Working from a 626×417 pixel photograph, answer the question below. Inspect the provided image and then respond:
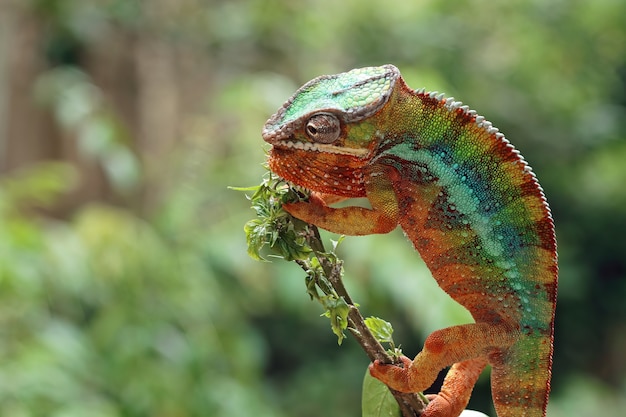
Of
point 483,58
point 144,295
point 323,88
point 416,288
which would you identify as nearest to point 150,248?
point 144,295

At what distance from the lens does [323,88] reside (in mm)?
791

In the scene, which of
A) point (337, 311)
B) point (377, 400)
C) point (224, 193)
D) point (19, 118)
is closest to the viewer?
point (337, 311)

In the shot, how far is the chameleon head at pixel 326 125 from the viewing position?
2.55ft

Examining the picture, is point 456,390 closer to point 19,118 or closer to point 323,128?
point 323,128

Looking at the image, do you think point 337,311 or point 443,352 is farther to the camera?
point 443,352

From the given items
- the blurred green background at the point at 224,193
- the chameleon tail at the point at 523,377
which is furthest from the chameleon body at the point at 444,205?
the blurred green background at the point at 224,193

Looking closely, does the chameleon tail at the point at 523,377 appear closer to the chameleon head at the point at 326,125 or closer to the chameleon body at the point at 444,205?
the chameleon body at the point at 444,205

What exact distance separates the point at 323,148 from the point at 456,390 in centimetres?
31

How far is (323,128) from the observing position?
778 millimetres

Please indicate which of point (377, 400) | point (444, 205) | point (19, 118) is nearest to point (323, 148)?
point (444, 205)

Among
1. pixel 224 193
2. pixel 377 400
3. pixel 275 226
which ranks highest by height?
pixel 224 193

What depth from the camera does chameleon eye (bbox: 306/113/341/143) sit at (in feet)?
2.55

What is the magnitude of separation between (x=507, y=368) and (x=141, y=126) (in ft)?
11.7

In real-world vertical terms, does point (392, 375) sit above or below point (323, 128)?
below
